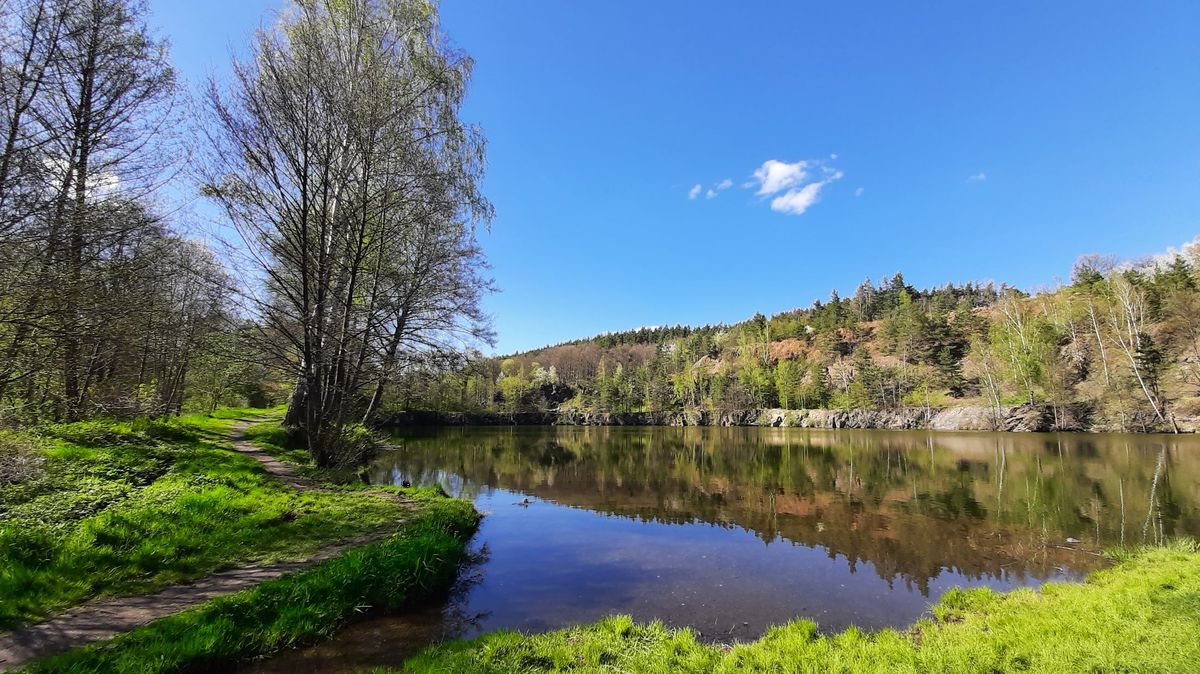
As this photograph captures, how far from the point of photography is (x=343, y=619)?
21.0 feet

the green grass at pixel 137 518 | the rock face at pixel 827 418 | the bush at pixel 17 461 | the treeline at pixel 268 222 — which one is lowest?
the rock face at pixel 827 418

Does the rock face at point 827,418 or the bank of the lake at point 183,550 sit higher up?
the bank of the lake at point 183,550

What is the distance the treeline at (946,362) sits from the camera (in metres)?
46.8

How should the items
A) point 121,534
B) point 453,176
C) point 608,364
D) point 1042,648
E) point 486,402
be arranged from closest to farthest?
1. point 1042,648
2. point 121,534
3. point 453,176
4. point 486,402
5. point 608,364

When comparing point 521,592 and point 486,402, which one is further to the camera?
point 486,402

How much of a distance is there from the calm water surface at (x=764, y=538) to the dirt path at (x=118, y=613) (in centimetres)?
147

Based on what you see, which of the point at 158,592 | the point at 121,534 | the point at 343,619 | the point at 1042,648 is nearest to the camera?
the point at 1042,648

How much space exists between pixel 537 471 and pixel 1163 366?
6063 cm

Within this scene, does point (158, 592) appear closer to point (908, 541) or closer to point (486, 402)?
point (908, 541)

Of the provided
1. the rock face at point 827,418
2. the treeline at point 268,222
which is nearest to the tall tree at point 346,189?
the treeline at point 268,222

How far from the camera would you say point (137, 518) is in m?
7.34

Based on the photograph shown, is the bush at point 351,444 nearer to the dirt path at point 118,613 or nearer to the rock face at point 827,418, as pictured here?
the dirt path at point 118,613

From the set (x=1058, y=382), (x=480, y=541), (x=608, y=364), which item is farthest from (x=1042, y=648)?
(x=608, y=364)

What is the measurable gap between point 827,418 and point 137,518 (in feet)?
262
